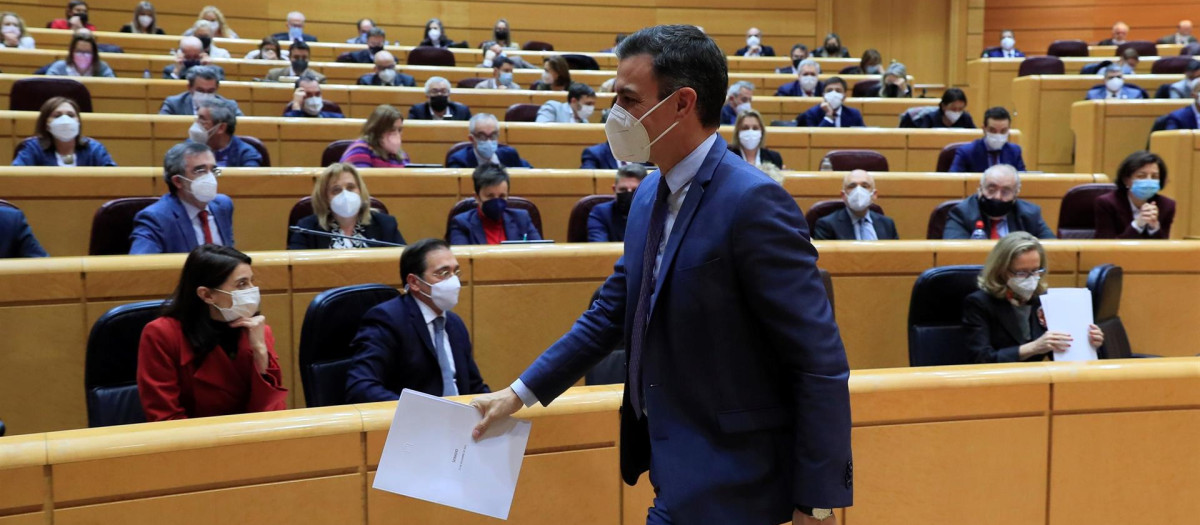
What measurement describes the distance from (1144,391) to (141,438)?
2003 mm

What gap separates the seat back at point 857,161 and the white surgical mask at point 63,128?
4.07m

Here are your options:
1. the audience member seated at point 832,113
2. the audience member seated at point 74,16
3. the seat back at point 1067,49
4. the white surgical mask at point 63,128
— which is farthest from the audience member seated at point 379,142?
the seat back at point 1067,49

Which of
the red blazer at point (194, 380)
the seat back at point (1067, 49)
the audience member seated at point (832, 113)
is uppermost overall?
the seat back at point (1067, 49)

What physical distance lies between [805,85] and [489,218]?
216 inches

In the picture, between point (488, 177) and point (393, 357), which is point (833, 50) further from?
point (393, 357)

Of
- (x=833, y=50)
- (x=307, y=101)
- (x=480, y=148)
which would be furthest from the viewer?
(x=833, y=50)

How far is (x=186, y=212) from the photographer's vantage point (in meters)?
4.01

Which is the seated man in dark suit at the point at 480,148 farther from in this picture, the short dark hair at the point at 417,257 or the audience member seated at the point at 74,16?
the audience member seated at the point at 74,16

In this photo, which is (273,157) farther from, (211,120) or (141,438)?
(141,438)

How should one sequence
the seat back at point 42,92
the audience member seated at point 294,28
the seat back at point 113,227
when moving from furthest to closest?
1. the audience member seated at point 294,28
2. the seat back at point 42,92
3. the seat back at point 113,227

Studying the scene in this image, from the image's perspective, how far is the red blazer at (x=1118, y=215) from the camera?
196 inches

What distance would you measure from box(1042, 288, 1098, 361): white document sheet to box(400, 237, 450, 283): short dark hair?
186 centimetres

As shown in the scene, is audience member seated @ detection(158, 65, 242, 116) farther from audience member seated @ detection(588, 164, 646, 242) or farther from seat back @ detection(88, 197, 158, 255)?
audience member seated @ detection(588, 164, 646, 242)

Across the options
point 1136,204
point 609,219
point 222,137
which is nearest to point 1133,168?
point 1136,204
